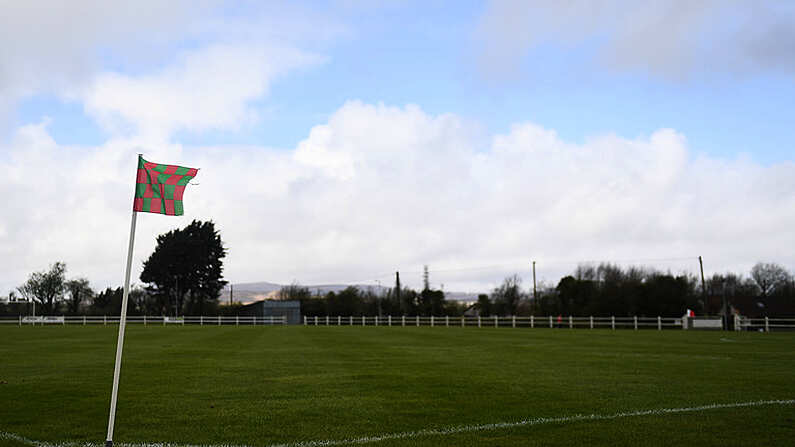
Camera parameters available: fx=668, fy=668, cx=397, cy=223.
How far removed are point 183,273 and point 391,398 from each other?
88681mm

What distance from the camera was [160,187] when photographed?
8133 millimetres

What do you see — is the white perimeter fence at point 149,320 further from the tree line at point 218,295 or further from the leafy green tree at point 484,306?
the leafy green tree at point 484,306

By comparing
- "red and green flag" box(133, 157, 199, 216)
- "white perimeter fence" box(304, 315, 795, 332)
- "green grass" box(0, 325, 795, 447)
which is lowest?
"white perimeter fence" box(304, 315, 795, 332)

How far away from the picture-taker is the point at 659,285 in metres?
69.3

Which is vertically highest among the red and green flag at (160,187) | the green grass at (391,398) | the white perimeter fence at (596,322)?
the red and green flag at (160,187)

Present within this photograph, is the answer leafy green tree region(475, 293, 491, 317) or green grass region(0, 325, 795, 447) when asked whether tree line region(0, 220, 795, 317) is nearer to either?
leafy green tree region(475, 293, 491, 317)

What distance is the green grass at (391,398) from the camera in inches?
311

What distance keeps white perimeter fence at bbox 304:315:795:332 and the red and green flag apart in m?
42.3

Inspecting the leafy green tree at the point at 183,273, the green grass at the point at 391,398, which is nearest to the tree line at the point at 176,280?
the leafy green tree at the point at 183,273

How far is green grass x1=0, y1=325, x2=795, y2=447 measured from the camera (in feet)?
25.9

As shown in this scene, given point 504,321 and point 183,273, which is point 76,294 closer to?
point 183,273

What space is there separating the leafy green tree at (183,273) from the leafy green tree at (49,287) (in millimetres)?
16004

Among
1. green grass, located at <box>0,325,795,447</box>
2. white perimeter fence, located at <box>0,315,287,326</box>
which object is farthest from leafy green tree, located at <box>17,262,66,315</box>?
green grass, located at <box>0,325,795,447</box>

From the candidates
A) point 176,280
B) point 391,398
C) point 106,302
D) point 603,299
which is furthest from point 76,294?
point 391,398
